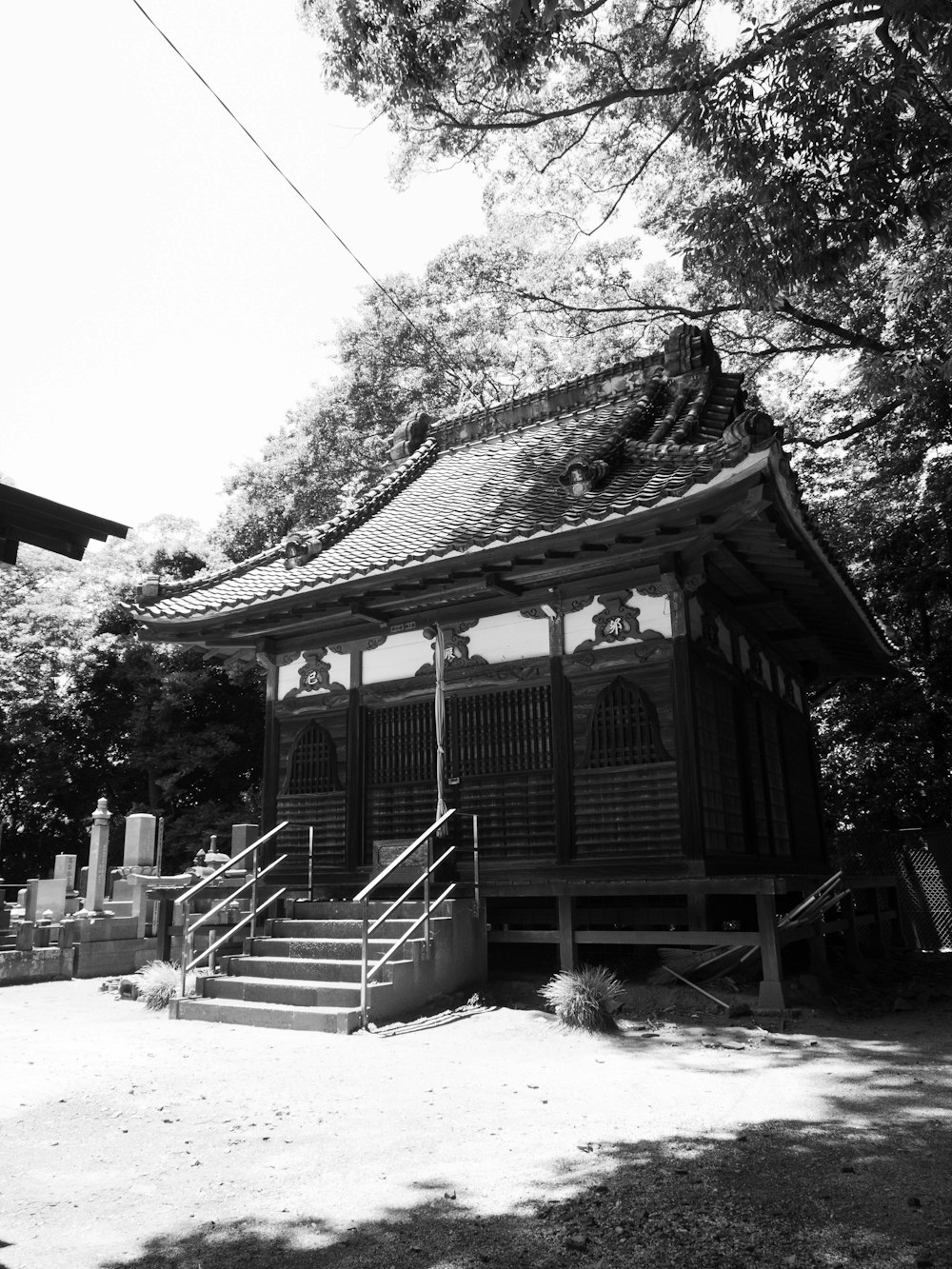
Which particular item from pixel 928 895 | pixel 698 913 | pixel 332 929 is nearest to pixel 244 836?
pixel 332 929

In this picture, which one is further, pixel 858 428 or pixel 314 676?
pixel 858 428

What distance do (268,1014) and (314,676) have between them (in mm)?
4928

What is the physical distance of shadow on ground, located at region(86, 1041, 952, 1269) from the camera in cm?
A: 332

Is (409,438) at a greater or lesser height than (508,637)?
greater

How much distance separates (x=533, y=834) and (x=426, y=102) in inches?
334

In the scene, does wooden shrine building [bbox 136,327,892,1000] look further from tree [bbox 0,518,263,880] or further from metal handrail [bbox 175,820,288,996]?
tree [bbox 0,518,263,880]

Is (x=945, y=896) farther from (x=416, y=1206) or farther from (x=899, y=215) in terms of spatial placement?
(x=416, y=1206)

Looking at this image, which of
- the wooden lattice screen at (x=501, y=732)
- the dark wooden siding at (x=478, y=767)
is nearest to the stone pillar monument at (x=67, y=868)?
the dark wooden siding at (x=478, y=767)

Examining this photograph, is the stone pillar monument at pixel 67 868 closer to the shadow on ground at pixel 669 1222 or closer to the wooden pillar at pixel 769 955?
the wooden pillar at pixel 769 955

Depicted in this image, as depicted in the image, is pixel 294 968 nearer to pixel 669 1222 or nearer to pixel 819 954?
pixel 819 954

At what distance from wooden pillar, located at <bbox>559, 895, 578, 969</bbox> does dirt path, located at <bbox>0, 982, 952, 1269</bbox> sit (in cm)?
177

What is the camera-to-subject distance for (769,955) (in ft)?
28.3

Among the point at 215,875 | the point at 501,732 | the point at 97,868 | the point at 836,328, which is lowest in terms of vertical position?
the point at 215,875

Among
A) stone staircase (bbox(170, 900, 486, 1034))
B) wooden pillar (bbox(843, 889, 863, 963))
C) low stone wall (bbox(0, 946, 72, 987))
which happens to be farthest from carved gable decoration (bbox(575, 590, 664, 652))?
low stone wall (bbox(0, 946, 72, 987))
